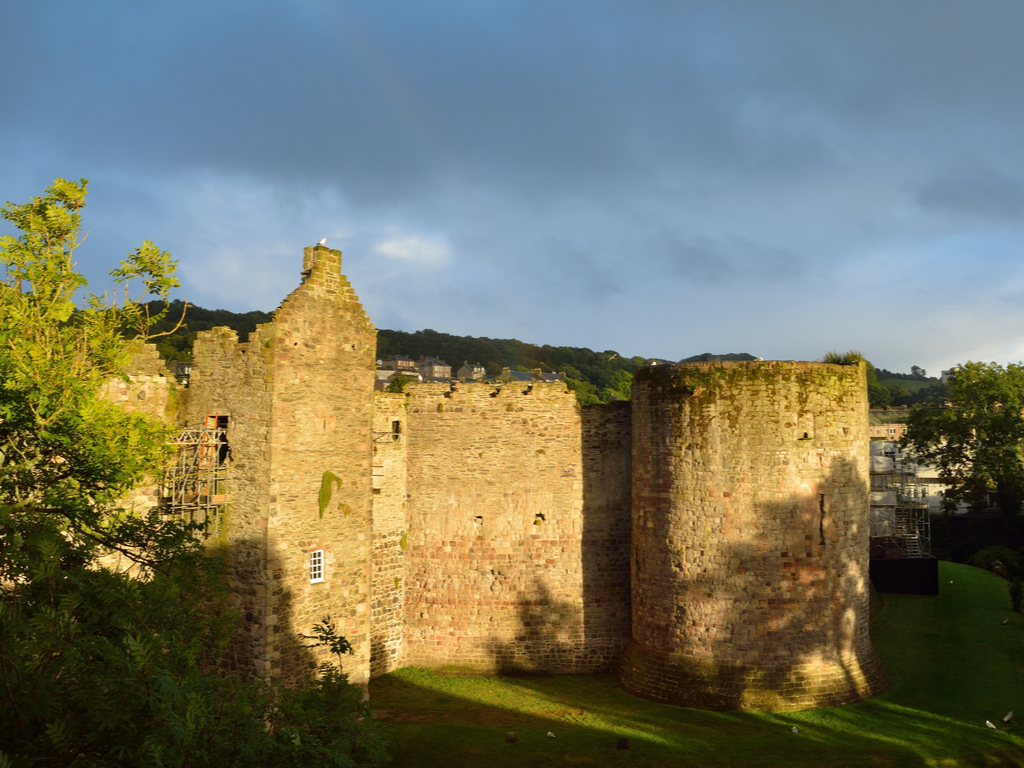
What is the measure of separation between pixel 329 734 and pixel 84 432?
8.68m

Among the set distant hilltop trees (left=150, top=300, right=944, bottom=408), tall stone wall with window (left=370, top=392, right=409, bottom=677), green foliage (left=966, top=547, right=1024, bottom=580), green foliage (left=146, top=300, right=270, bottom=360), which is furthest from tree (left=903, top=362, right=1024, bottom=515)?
distant hilltop trees (left=150, top=300, right=944, bottom=408)

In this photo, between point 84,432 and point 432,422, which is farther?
point 432,422

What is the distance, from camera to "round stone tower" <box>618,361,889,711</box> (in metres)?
21.2

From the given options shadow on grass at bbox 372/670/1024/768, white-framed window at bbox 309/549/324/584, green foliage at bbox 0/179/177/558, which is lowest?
shadow on grass at bbox 372/670/1024/768

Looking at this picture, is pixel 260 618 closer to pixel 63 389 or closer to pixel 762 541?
pixel 63 389

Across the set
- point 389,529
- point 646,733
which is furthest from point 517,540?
point 646,733

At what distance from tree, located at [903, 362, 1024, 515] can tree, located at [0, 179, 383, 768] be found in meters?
40.5

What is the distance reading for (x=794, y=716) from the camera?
801 inches

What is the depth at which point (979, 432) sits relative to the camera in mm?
43625

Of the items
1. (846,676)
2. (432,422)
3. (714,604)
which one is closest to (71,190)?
(432,422)

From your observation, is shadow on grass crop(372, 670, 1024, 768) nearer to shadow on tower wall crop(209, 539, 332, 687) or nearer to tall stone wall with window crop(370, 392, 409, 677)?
tall stone wall with window crop(370, 392, 409, 677)

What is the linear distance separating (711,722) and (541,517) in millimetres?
7891

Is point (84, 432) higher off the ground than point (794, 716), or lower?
higher

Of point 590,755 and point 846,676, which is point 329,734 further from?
point 846,676
